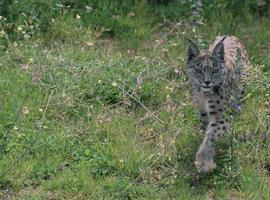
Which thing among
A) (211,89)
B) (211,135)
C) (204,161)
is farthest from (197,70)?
(204,161)

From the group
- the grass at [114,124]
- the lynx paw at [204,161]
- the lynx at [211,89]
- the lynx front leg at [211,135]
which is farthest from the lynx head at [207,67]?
the lynx paw at [204,161]

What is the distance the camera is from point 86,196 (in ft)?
22.2

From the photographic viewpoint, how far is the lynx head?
7.02 m

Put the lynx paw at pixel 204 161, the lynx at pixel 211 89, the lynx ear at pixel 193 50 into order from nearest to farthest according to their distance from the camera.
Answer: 1. the lynx paw at pixel 204 161
2. the lynx at pixel 211 89
3. the lynx ear at pixel 193 50

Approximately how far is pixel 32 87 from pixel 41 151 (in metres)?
0.98

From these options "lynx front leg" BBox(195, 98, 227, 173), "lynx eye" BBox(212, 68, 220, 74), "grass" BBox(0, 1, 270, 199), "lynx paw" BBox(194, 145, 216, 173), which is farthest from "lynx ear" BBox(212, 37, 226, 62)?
"lynx paw" BBox(194, 145, 216, 173)

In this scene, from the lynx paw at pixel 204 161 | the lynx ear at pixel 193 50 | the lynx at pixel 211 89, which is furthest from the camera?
the lynx ear at pixel 193 50

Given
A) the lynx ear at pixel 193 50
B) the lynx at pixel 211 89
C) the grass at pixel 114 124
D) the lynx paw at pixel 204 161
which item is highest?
the lynx ear at pixel 193 50

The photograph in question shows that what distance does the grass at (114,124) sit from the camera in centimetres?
691

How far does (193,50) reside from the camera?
7.16m

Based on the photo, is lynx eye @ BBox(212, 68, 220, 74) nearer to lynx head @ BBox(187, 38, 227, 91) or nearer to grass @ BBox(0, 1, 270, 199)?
lynx head @ BBox(187, 38, 227, 91)

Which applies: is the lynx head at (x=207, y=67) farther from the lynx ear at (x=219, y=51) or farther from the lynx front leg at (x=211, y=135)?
the lynx front leg at (x=211, y=135)

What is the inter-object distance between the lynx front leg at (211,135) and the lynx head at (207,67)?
22 cm

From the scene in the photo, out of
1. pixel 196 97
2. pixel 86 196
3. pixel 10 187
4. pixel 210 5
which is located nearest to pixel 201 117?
pixel 196 97
